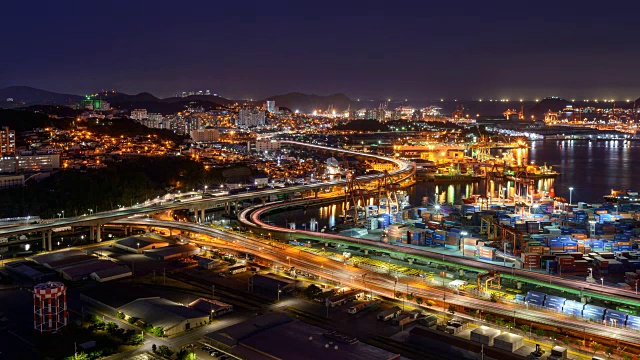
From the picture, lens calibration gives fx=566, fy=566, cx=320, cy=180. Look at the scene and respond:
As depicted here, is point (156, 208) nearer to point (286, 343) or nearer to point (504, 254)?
point (504, 254)

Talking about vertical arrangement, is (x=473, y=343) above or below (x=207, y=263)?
below

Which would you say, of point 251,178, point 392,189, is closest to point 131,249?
point 392,189

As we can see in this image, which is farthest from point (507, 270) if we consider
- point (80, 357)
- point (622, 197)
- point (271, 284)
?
point (622, 197)

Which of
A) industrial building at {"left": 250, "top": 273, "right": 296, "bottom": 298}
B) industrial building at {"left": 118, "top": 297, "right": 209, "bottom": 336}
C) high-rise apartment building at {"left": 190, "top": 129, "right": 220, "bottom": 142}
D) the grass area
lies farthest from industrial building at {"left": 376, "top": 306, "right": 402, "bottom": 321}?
high-rise apartment building at {"left": 190, "top": 129, "right": 220, "bottom": 142}

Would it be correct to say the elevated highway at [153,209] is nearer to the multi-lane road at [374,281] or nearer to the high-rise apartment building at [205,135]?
the multi-lane road at [374,281]

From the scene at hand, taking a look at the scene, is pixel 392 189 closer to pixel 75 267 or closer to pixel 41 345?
pixel 75 267

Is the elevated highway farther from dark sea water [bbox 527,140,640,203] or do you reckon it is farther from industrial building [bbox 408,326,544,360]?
A: industrial building [bbox 408,326,544,360]
